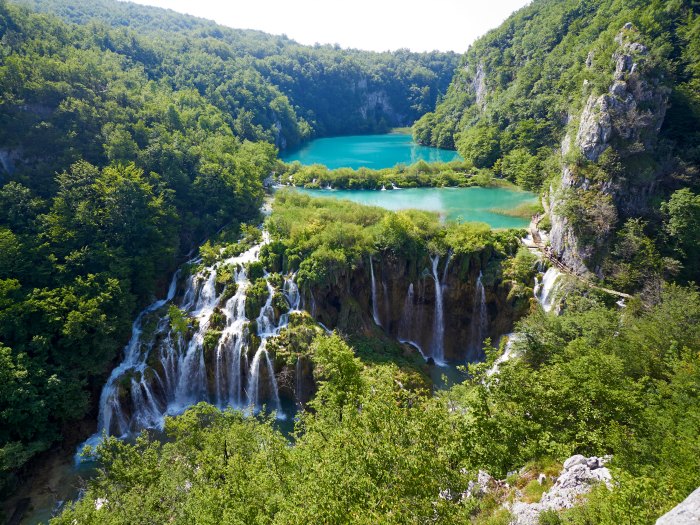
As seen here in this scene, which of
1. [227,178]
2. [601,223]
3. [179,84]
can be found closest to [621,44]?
[601,223]

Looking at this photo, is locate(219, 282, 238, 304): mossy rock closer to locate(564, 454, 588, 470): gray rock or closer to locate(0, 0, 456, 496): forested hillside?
locate(0, 0, 456, 496): forested hillside

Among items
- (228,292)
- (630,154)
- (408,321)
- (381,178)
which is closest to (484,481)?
(408,321)

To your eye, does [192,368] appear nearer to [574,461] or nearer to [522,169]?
[574,461]

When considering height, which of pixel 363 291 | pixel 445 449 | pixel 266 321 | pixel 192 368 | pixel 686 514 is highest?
pixel 686 514

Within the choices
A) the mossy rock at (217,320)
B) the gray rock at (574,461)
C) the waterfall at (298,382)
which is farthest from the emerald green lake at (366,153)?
the gray rock at (574,461)

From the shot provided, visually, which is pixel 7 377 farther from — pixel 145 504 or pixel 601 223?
pixel 601 223
